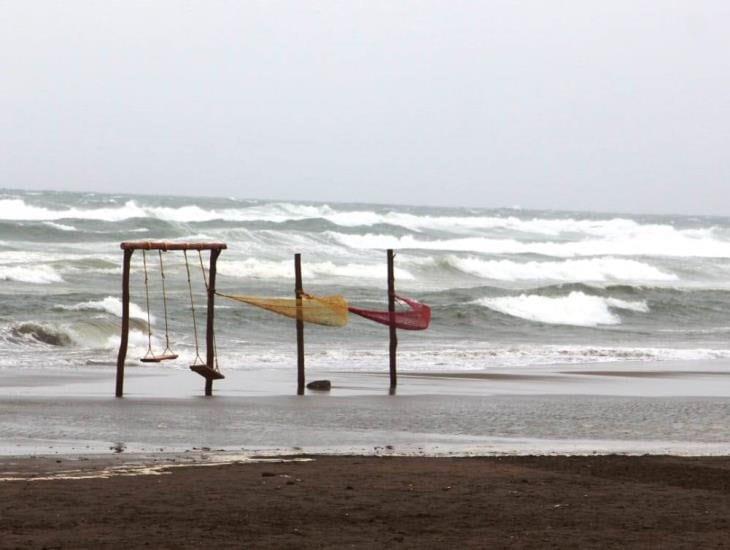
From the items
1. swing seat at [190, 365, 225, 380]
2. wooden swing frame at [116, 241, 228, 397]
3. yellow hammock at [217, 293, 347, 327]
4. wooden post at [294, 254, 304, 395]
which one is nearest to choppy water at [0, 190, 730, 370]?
yellow hammock at [217, 293, 347, 327]

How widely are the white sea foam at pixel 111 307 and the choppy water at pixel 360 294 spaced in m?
0.06

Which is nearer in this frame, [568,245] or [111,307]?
[111,307]

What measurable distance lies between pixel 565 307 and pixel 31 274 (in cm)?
1393

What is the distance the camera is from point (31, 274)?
34.3m

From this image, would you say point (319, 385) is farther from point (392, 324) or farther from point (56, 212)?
point (56, 212)

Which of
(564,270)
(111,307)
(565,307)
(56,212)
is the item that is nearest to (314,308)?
(111,307)

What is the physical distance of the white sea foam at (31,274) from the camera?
110ft

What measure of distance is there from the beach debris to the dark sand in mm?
6476

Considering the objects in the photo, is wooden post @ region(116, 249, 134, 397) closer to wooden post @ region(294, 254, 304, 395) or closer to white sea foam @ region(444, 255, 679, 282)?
wooden post @ region(294, 254, 304, 395)

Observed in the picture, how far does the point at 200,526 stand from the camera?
7770 millimetres

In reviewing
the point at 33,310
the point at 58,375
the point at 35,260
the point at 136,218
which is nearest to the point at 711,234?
the point at 136,218

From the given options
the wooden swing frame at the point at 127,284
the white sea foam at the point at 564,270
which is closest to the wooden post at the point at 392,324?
the wooden swing frame at the point at 127,284

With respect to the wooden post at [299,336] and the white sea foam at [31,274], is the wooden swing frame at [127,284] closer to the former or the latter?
the wooden post at [299,336]

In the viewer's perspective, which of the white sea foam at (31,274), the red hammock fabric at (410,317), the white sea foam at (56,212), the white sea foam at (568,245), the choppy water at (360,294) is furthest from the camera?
the white sea foam at (56,212)
